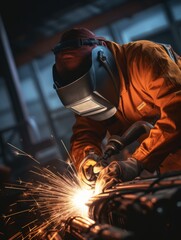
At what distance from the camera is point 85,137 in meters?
2.86

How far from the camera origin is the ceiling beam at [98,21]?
335 inches

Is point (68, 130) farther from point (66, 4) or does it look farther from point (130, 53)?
point (130, 53)

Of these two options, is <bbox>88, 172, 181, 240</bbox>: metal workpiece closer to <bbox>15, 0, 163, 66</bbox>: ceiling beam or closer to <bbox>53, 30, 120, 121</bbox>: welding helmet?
<bbox>53, 30, 120, 121</bbox>: welding helmet

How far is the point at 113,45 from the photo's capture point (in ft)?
8.20

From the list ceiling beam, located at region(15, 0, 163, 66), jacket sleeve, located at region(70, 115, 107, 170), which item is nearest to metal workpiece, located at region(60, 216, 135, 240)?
jacket sleeve, located at region(70, 115, 107, 170)

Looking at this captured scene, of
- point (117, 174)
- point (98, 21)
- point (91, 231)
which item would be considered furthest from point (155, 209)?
point (98, 21)

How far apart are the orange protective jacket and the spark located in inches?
13.0

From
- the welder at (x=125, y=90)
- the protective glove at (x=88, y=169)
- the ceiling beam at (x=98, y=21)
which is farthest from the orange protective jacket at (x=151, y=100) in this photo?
the ceiling beam at (x=98, y=21)

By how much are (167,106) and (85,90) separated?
1.89 ft

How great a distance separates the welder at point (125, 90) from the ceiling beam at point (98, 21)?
6.55 m

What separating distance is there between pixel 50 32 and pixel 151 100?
8.93 metres

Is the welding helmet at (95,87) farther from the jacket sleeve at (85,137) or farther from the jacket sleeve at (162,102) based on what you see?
the jacket sleeve at (85,137)

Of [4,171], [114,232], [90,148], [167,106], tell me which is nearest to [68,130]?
[4,171]

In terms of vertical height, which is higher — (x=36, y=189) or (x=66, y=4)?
(x=66, y=4)
